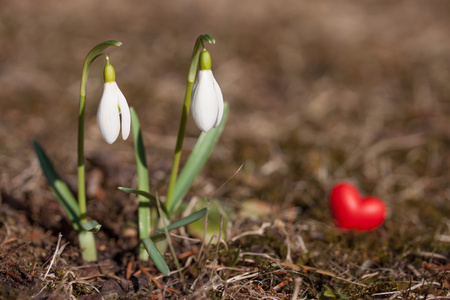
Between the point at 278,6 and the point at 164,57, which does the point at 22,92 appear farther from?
the point at 278,6

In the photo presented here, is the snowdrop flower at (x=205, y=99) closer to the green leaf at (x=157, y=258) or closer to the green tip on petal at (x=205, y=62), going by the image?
the green tip on petal at (x=205, y=62)

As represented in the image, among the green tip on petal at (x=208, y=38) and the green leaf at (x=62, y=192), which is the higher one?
the green tip on petal at (x=208, y=38)

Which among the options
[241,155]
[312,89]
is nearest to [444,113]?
[312,89]

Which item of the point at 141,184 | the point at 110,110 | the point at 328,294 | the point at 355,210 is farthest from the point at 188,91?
the point at 355,210

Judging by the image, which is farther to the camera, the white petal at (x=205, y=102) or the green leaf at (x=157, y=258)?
the green leaf at (x=157, y=258)

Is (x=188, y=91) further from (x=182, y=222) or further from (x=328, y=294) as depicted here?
(x=328, y=294)

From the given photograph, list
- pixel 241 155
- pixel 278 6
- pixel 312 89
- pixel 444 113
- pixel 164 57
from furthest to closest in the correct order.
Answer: pixel 278 6 < pixel 164 57 < pixel 312 89 < pixel 444 113 < pixel 241 155

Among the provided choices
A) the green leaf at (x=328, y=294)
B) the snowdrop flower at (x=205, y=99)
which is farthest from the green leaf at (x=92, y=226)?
the green leaf at (x=328, y=294)
